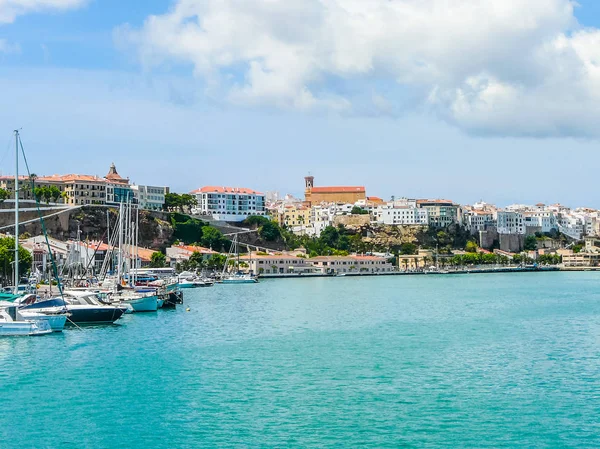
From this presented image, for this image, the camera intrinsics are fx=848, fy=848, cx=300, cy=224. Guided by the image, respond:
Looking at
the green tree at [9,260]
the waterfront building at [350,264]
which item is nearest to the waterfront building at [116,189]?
the waterfront building at [350,264]

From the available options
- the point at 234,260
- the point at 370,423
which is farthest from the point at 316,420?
the point at 234,260

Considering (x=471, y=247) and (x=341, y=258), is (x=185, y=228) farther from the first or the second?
(x=471, y=247)

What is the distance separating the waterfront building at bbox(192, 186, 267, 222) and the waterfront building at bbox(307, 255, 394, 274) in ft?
42.7

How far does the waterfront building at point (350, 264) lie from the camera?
4038 inches

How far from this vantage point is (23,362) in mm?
23000

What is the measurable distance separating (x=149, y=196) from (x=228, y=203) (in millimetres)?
14960

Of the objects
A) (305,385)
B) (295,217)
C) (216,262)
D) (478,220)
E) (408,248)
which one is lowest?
(305,385)

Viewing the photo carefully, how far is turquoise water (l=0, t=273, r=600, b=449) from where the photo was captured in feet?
51.4

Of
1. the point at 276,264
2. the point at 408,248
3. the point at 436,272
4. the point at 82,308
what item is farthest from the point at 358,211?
the point at 82,308

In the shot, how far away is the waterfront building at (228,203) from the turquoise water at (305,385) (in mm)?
74581

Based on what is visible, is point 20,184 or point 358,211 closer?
point 20,184

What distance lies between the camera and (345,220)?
123m

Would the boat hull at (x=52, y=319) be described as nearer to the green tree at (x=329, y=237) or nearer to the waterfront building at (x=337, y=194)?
the green tree at (x=329, y=237)

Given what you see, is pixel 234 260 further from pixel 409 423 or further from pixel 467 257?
pixel 409 423
